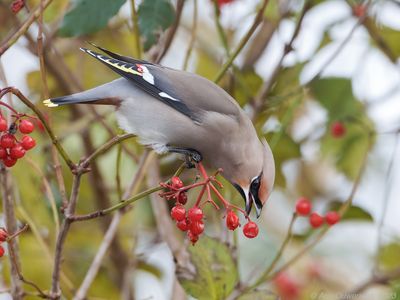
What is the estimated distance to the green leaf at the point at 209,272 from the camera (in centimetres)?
197

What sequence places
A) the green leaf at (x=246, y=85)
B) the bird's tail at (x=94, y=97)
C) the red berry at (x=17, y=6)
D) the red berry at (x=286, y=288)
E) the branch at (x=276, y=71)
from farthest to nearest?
the red berry at (x=286, y=288), the green leaf at (x=246, y=85), the branch at (x=276, y=71), the bird's tail at (x=94, y=97), the red berry at (x=17, y=6)

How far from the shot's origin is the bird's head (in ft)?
6.37

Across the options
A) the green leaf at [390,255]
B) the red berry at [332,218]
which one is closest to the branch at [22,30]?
the red berry at [332,218]

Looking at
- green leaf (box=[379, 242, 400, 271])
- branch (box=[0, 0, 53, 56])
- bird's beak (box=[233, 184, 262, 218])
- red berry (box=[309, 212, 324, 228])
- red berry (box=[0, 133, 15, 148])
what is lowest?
green leaf (box=[379, 242, 400, 271])

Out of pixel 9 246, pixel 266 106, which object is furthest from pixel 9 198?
pixel 266 106

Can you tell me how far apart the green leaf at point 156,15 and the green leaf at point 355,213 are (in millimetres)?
1053

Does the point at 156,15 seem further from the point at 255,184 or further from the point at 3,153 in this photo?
the point at 3,153

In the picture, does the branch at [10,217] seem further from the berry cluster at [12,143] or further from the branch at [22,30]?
the branch at [22,30]

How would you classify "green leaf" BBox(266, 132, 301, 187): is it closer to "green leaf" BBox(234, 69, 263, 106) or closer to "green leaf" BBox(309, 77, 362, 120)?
"green leaf" BBox(234, 69, 263, 106)

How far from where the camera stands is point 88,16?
7.04ft

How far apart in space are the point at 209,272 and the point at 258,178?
10.3 inches

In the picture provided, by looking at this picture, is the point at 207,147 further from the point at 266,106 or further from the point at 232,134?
the point at 266,106

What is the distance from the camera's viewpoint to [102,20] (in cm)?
211

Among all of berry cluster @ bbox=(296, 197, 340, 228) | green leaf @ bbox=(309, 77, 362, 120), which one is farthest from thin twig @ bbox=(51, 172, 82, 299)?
green leaf @ bbox=(309, 77, 362, 120)
